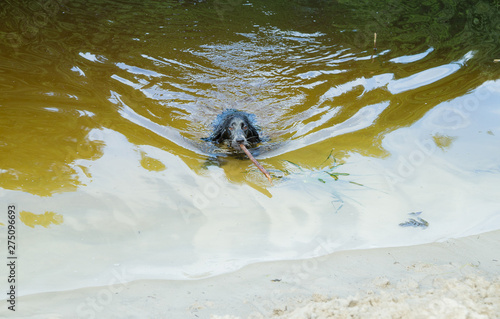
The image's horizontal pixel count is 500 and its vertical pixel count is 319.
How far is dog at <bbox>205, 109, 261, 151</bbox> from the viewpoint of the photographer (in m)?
4.95

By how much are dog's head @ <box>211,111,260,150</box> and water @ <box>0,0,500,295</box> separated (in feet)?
0.79

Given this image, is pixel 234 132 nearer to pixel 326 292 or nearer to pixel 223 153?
pixel 223 153

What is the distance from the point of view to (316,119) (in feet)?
19.3

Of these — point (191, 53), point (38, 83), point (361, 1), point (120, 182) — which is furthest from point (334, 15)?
point (120, 182)

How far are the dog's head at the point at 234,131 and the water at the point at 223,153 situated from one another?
240 millimetres

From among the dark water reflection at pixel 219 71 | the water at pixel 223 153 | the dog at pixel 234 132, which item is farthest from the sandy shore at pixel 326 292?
the dog at pixel 234 132

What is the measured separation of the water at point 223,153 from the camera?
132 inches

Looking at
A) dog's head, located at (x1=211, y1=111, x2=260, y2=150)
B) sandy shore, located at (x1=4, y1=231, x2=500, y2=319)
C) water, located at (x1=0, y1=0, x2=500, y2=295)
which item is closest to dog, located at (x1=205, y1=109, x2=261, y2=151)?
dog's head, located at (x1=211, y1=111, x2=260, y2=150)

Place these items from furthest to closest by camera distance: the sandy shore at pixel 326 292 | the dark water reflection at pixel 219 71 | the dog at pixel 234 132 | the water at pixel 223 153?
the dark water reflection at pixel 219 71 → the dog at pixel 234 132 → the water at pixel 223 153 → the sandy shore at pixel 326 292

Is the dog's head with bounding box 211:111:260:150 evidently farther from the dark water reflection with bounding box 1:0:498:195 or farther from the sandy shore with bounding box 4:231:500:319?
the sandy shore with bounding box 4:231:500:319

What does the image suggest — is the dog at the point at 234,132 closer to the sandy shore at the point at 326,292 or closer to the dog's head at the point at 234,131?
the dog's head at the point at 234,131

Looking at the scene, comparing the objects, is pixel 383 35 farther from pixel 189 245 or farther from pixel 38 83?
pixel 189 245

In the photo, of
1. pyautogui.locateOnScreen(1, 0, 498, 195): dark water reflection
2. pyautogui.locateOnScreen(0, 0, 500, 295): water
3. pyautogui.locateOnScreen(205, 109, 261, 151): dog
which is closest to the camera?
pyautogui.locateOnScreen(0, 0, 500, 295): water

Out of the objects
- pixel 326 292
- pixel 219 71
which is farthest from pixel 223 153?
pixel 326 292
